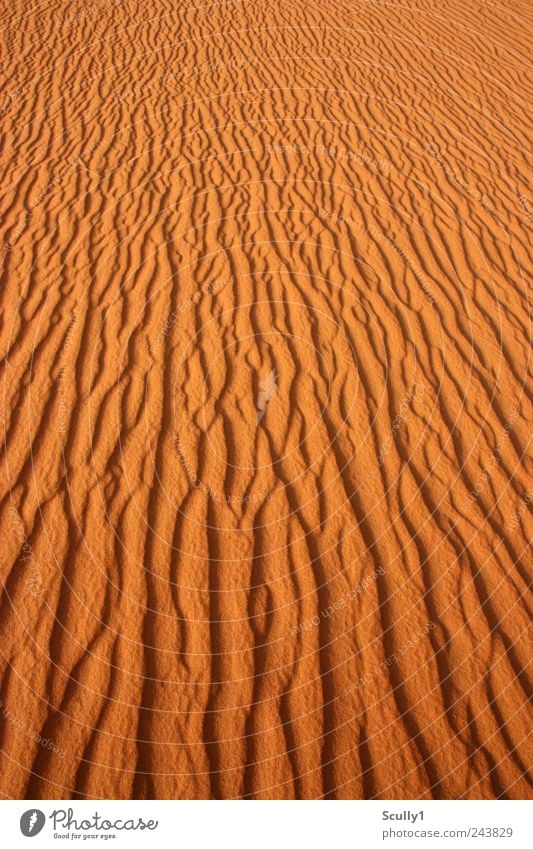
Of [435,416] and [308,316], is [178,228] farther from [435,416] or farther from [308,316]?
[435,416]

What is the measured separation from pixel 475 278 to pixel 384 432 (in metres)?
2.52

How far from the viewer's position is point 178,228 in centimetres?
646

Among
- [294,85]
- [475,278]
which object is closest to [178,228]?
[475,278]
